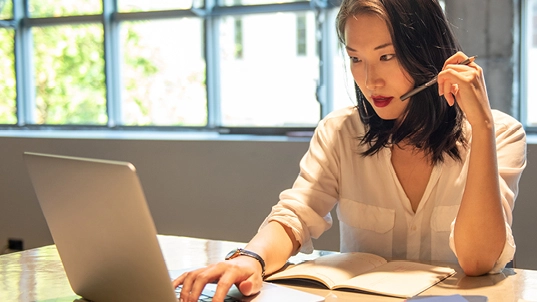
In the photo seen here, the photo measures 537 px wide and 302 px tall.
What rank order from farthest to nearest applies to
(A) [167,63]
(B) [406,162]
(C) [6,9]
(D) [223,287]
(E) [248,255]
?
1. (C) [6,9]
2. (A) [167,63]
3. (B) [406,162]
4. (E) [248,255]
5. (D) [223,287]

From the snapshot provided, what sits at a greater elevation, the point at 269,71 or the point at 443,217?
the point at 269,71

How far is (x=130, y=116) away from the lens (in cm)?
425

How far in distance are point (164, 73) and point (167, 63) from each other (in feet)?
0.21

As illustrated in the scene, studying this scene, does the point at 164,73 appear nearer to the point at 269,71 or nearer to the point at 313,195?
the point at 269,71

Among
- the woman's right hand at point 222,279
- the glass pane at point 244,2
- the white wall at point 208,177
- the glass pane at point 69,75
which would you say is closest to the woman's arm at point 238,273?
the woman's right hand at point 222,279

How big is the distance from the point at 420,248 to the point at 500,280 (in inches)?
14.5

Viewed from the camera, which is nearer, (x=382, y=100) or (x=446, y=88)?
(x=446, y=88)

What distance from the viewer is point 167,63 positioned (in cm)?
405

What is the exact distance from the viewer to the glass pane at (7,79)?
15.0 feet

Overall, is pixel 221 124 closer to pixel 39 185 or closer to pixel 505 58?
pixel 505 58

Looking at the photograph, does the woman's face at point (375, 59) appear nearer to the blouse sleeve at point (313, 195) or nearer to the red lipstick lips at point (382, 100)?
the red lipstick lips at point (382, 100)

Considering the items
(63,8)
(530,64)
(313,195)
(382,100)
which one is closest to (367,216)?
(313,195)

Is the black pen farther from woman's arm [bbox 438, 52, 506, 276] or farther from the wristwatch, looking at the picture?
the wristwatch

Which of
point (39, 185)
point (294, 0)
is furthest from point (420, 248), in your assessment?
point (294, 0)
